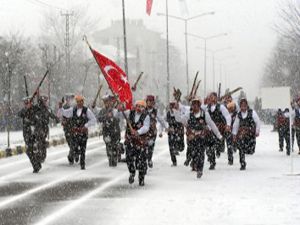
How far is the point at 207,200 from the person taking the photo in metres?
10.9

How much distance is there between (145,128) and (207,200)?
8.19 feet

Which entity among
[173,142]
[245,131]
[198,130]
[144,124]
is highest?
[144,124]

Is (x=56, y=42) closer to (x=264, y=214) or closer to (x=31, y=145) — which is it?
(x=31, y=145)

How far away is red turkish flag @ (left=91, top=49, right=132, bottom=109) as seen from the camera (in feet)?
48.1

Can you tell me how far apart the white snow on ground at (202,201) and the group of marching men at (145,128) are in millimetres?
591

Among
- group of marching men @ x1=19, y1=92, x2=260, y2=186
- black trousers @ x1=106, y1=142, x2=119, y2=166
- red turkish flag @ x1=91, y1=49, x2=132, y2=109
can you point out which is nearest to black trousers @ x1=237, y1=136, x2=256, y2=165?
group of marching men @ x1=19, y1=92, x2=260, y2=186

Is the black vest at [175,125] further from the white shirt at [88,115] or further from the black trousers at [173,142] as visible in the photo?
the white shirt at [88,115]

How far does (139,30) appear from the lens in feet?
462

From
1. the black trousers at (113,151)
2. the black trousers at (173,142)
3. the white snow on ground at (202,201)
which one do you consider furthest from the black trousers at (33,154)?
the black trousers at (173,142)

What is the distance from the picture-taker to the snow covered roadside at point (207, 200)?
363 inches

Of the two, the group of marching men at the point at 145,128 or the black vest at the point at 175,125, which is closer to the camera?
the group of marching men at the point at 145,128

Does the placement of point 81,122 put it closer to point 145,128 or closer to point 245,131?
point 145,128

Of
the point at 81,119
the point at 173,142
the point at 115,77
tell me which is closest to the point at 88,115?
the point at 81,119

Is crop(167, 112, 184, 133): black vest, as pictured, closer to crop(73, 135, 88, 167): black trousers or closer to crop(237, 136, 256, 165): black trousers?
crop(237, 136, 256, 165): black trousers
